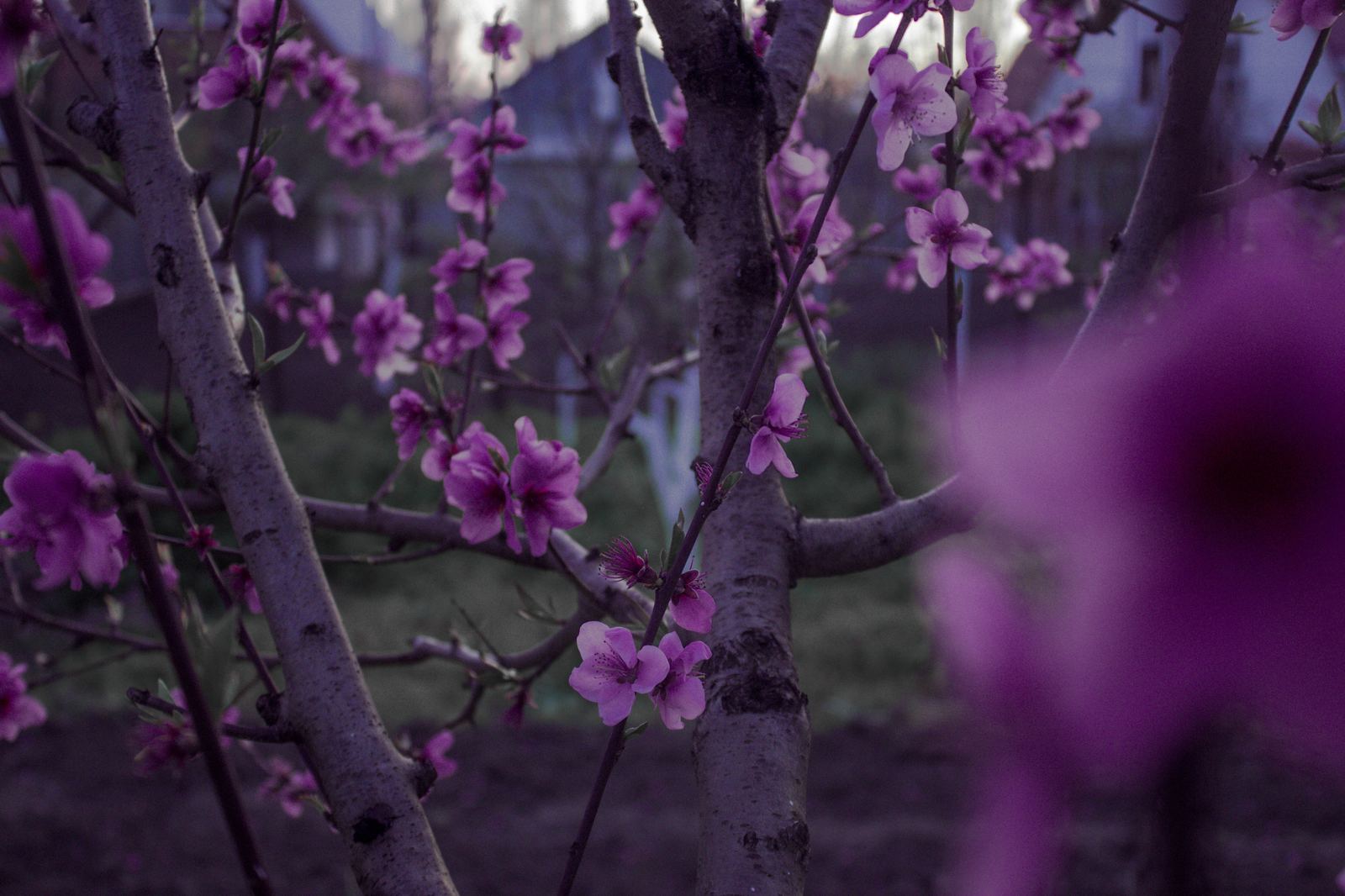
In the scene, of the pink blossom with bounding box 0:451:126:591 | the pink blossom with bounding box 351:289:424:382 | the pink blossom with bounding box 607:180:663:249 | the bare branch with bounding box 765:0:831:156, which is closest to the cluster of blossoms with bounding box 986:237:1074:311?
the pink blossom with bounding box 607:180:663:249

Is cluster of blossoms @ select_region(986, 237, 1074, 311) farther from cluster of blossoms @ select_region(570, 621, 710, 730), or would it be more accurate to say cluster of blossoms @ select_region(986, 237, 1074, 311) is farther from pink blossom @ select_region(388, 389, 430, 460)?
cluster of blossoms @ select_region(570, 621, 710, 730)

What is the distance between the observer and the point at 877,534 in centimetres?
122

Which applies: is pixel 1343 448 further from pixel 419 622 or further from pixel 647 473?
pixel 647 473

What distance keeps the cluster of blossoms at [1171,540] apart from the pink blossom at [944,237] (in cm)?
94

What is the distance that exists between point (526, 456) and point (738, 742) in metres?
0.35

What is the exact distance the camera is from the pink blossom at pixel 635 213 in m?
1.93

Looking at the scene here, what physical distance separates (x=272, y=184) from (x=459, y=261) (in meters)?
0.32

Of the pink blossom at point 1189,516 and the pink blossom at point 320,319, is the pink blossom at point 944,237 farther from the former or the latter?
the pink blossom at point 320,319

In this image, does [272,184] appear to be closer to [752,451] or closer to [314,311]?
[314,311]

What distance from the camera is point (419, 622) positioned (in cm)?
639

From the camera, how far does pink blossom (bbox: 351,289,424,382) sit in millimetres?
1842

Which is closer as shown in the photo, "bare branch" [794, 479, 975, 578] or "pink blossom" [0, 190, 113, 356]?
"pink blossom" [0, 190, 113, 356]

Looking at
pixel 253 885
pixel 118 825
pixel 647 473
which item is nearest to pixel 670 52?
pixel 253 885

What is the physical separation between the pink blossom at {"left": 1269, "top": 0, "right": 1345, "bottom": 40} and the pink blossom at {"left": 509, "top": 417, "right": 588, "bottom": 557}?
0.86 metres
